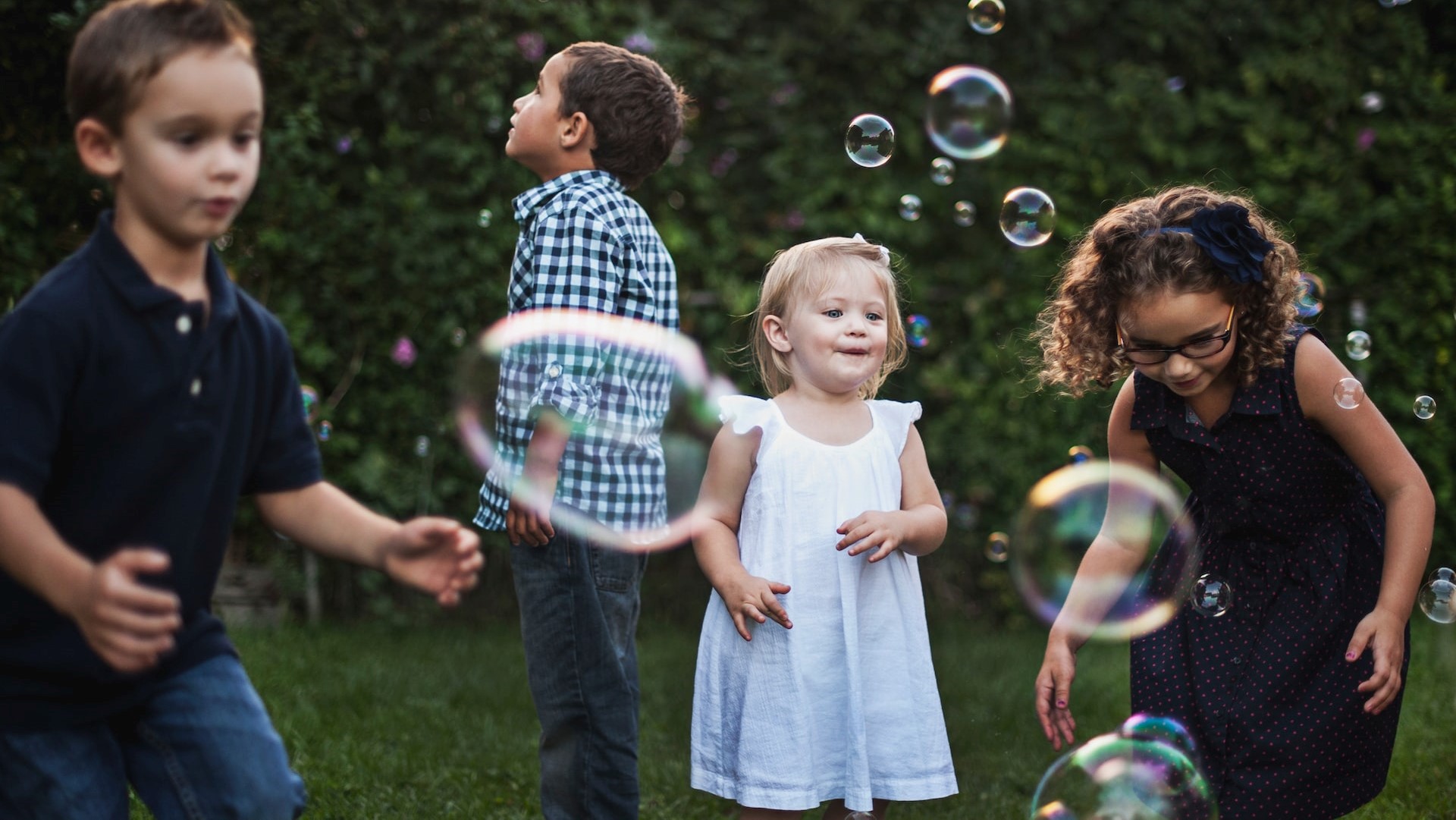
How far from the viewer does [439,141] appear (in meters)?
5.16

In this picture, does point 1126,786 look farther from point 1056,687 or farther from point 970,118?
point 970,118

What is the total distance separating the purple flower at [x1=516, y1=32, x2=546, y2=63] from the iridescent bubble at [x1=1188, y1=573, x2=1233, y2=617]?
3.51 m

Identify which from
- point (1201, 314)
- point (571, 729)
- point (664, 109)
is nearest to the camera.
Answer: point (1201, 314)

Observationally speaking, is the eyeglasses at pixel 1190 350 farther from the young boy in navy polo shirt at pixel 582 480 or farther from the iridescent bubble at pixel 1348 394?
the young boy in navy polo shirt at pixel 582 480

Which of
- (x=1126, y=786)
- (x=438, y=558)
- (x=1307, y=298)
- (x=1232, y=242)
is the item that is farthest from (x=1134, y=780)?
(x=438, y=558)

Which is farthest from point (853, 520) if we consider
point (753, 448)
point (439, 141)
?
point (439, 141)

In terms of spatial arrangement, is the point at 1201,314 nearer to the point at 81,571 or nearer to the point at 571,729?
the point at 571,729

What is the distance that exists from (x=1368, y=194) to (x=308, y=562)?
4.46 meters

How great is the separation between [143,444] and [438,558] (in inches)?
15.6

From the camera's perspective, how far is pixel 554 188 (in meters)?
2.79

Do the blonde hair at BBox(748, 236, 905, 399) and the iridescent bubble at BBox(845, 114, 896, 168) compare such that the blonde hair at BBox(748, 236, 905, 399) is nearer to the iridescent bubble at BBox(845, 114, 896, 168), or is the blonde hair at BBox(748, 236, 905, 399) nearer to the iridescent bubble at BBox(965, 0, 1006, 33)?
the iridescent bubble at BBox(845, 114, 896, 168)

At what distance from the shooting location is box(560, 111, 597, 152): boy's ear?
9.44 feet

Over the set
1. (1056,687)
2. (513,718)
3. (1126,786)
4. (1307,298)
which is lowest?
(513,718)

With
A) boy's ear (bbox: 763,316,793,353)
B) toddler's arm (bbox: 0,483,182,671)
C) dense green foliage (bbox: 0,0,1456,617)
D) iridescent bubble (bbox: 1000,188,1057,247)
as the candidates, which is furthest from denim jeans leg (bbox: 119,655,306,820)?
dense green foliage (bbox: 0,0,1456,617)
